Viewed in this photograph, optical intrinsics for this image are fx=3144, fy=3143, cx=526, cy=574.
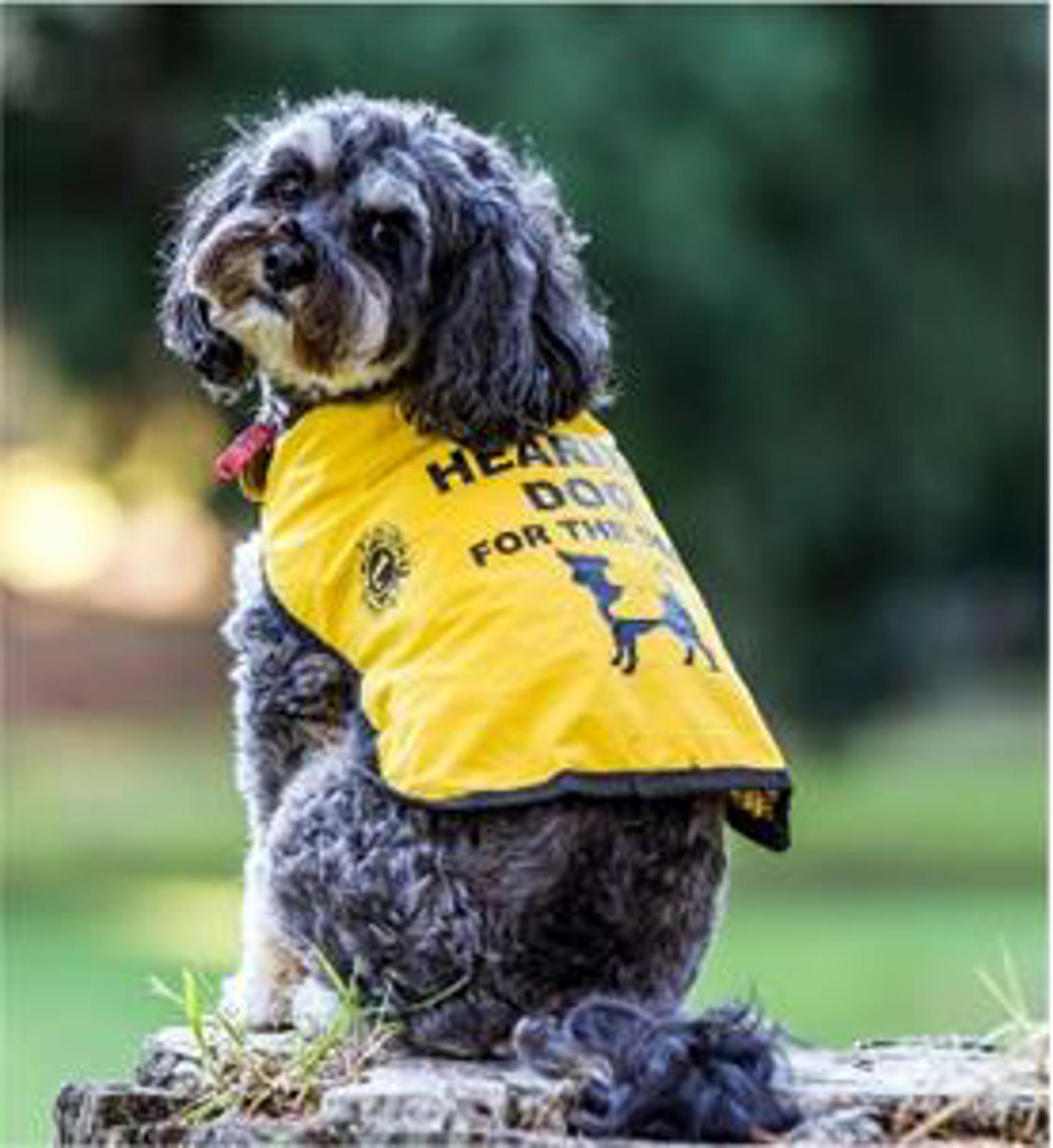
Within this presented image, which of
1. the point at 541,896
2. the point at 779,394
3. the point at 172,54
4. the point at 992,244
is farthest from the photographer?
the point at 992,244

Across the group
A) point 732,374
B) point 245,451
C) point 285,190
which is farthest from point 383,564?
point 732,374

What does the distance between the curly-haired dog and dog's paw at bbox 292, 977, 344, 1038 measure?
12mm

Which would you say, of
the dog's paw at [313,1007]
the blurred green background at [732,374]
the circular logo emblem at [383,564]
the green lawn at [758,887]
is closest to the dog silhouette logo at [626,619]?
the circular logo emblem at [383,564]

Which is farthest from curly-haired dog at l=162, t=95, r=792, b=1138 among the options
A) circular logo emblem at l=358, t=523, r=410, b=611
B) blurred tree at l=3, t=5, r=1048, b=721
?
blurred tree at l=3, t=5, r=1048, b=721

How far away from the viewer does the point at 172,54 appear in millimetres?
21844

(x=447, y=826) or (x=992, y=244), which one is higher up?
(x=992, y=244)

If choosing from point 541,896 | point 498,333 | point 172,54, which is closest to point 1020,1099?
point 541,896

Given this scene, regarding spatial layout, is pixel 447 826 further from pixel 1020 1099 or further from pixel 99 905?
pixel 99 905

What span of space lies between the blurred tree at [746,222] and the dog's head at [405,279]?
40.5 ft

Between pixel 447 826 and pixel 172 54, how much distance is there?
53.7 ft

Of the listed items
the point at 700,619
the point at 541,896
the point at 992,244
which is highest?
the point at 992,244

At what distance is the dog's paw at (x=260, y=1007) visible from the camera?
6586 millimetres

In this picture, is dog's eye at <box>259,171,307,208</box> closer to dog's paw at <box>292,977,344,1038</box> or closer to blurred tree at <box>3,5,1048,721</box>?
dog's paw at <box>292,977,344,1038</box>

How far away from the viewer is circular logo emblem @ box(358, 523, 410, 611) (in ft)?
20.5
